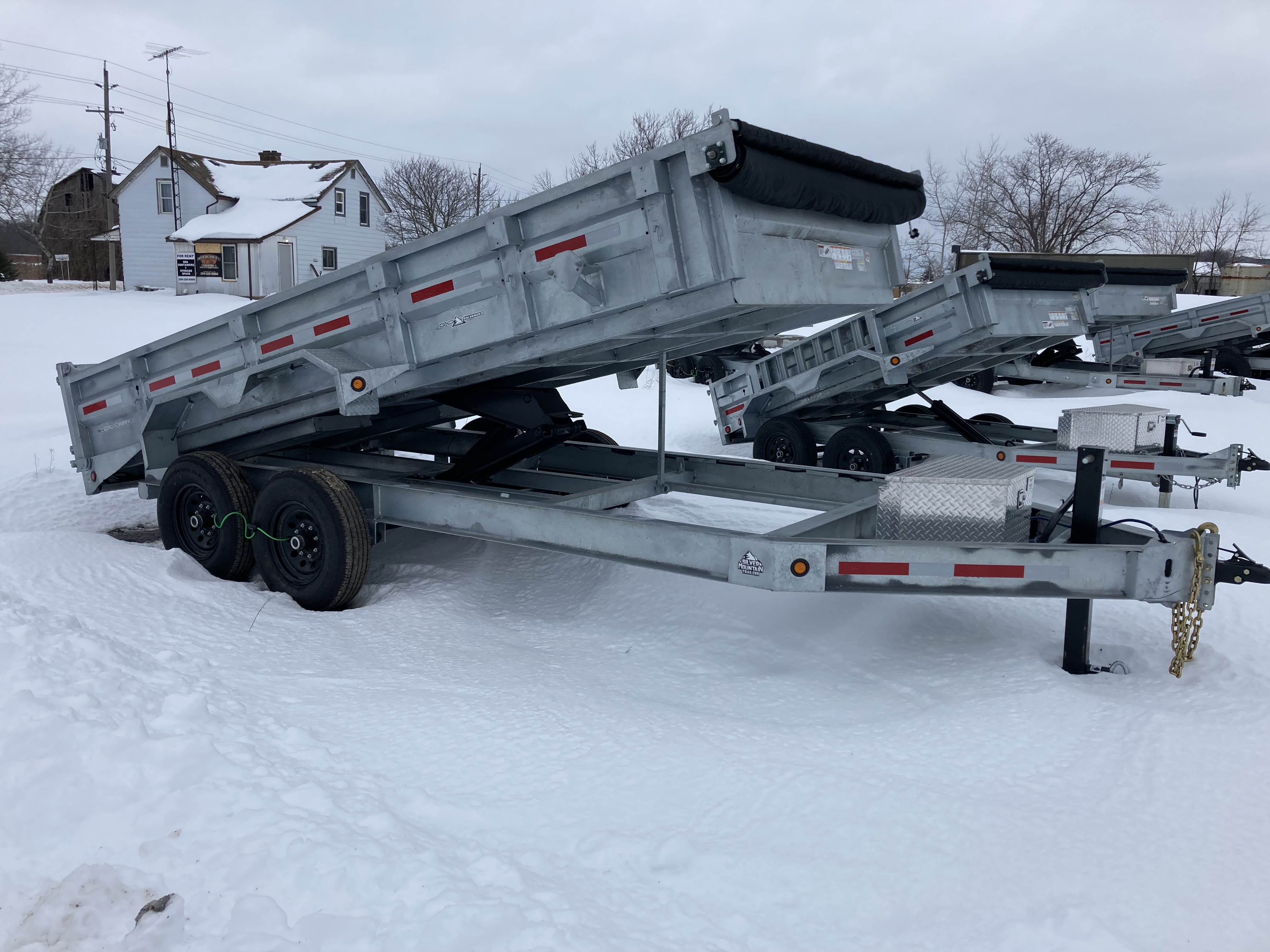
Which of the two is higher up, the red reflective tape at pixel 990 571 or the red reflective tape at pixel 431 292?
the red reflective tape at pixel 431 292

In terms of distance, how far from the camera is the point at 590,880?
2.71 metres

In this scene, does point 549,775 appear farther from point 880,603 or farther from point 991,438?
point 991,438

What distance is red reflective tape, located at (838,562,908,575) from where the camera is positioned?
3799 mm

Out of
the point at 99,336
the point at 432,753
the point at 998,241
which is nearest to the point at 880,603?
the point at 432,753

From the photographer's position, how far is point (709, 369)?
17.5 metres

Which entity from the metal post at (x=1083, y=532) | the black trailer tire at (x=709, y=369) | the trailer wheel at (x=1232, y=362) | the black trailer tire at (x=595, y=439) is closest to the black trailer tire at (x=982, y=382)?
the black trailer tire at (x=709, y=369)

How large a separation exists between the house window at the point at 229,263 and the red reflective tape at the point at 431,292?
30020 millimetres

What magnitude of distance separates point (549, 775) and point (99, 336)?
846 inches

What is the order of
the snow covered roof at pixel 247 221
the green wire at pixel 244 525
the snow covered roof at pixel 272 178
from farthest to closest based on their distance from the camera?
the snow covered roof at pixel 272 178 < the snow covered roof at pixel 247 221 < the green wire at pixel 244 525

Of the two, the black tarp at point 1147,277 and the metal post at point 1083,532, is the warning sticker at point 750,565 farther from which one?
the black tarp at point 1147,277

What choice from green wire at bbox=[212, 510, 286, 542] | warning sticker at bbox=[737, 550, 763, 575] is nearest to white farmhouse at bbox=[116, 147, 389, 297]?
green wire at bbox=[212, 510, 286, 542]

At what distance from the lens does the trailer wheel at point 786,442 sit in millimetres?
9492

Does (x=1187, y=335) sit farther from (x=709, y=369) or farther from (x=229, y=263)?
(x=229, y=263)

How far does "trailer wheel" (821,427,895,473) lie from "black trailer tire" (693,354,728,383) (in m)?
7.81
